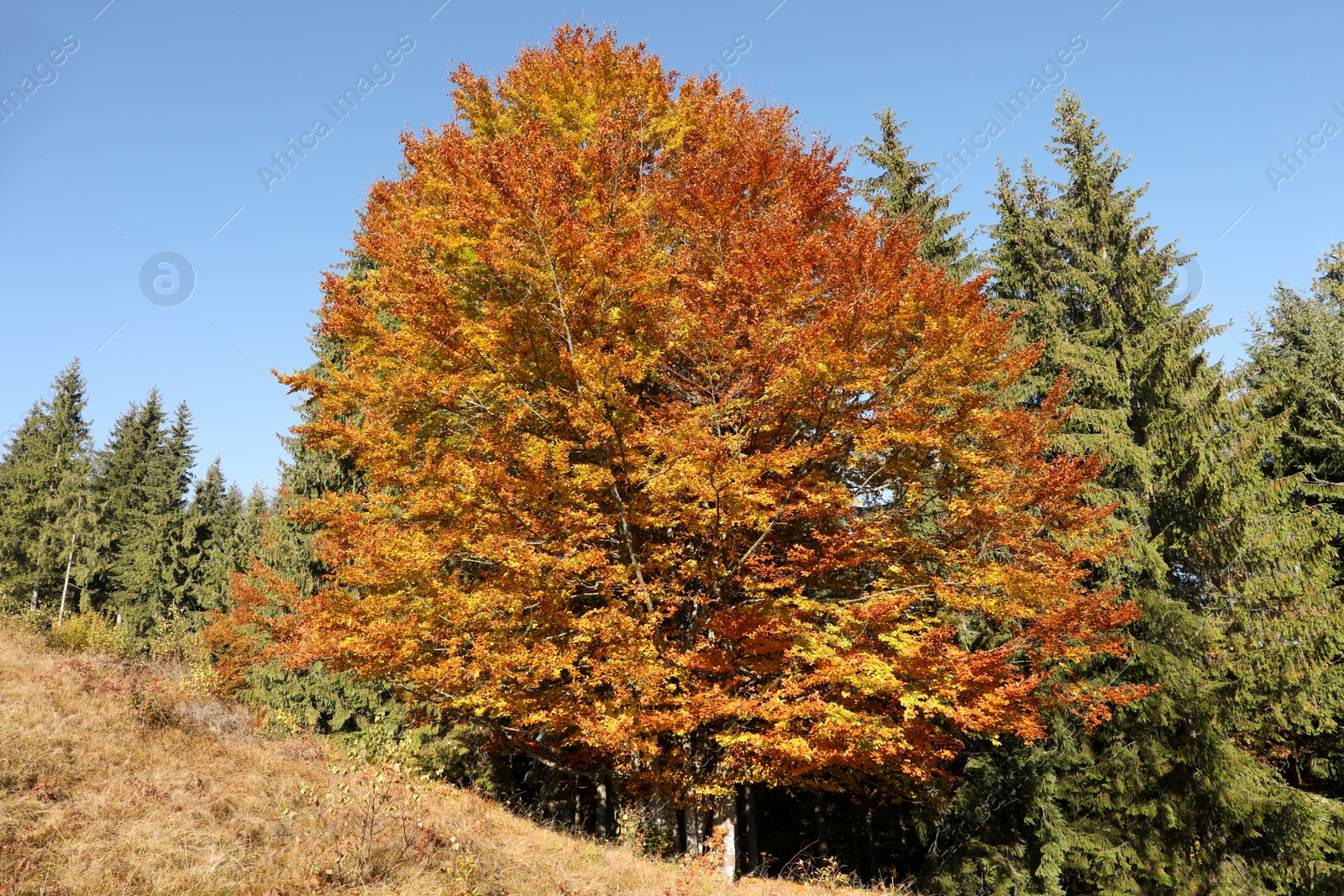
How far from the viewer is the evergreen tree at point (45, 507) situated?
125 feet

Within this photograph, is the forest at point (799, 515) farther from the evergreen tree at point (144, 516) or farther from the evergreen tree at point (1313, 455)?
the evergreen tree at point (144, 516)

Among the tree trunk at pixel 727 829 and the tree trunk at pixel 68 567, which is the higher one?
the tree trunk at pixel 68 567

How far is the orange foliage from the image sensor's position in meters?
9.67

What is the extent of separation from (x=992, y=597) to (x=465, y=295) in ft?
33.6

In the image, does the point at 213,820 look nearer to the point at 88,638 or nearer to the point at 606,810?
the point at 88,638

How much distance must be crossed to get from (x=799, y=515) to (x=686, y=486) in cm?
255

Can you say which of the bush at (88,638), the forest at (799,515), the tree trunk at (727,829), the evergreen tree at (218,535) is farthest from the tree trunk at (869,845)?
the evergreen tree at (218,535)

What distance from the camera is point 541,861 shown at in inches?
314

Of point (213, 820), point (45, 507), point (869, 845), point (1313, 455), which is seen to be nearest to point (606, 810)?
point (213, 820)

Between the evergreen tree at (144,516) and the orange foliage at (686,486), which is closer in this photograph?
the orange foliage at (686,486)

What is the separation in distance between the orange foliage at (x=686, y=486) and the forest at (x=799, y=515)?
90 mm

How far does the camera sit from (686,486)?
998 cm

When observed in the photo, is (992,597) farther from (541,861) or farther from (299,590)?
(299,590)

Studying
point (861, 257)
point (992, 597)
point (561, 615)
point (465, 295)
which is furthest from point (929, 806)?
point (465, 295)
